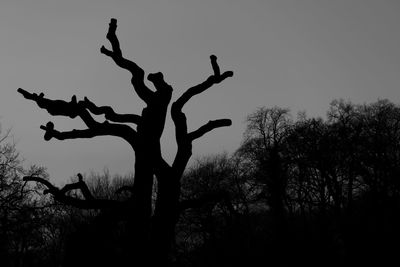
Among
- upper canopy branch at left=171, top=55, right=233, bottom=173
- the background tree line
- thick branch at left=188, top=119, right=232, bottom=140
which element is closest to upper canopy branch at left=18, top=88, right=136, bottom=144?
upper canopy branch at left=171, top=55, right=233, bottom=173

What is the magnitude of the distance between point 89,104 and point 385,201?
102 feet

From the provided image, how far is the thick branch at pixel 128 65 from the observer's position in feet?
16.2

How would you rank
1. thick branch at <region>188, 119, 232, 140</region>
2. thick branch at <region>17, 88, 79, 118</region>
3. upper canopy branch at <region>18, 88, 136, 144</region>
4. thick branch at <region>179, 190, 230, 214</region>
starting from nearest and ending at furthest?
thick branch at <region>179, 190, 230, 214</region>, upper canopy branch at <region>18, 88, 136, 144</region>, thick branch at <region>17, 88, 79, 118</region>, thick branch at <region>188, 119, 232, 140</region>

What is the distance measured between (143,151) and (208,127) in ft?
3.62

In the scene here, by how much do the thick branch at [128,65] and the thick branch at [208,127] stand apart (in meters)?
0.77

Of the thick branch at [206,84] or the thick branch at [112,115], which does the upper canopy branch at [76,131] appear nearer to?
the thick branch at [112,115]

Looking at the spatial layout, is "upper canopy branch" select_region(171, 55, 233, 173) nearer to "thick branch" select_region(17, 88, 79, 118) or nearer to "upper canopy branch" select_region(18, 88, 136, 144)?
"upper canopy branch" select_region(18, 88, 136, 144)

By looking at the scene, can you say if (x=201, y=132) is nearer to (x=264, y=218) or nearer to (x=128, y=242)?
(x=128, y=242)

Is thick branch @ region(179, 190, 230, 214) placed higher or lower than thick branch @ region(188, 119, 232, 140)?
lower

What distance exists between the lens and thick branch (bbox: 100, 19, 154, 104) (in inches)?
194

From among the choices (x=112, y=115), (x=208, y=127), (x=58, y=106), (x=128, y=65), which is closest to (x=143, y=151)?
(x=112, y=115)

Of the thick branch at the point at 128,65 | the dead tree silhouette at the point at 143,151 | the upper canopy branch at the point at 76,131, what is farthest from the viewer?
the thick branch at the point at 128,65

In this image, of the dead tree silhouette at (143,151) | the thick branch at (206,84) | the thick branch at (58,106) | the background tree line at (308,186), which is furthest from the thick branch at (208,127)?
the background tree line at (308,186)

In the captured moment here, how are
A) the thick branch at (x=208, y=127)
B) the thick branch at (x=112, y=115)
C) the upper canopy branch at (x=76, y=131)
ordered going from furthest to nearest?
1. the thick branch at (x=208, y=127)
2. the thick branch at (x=112, y=115)
3. the upper canopy branch at (x=76, y=131)
